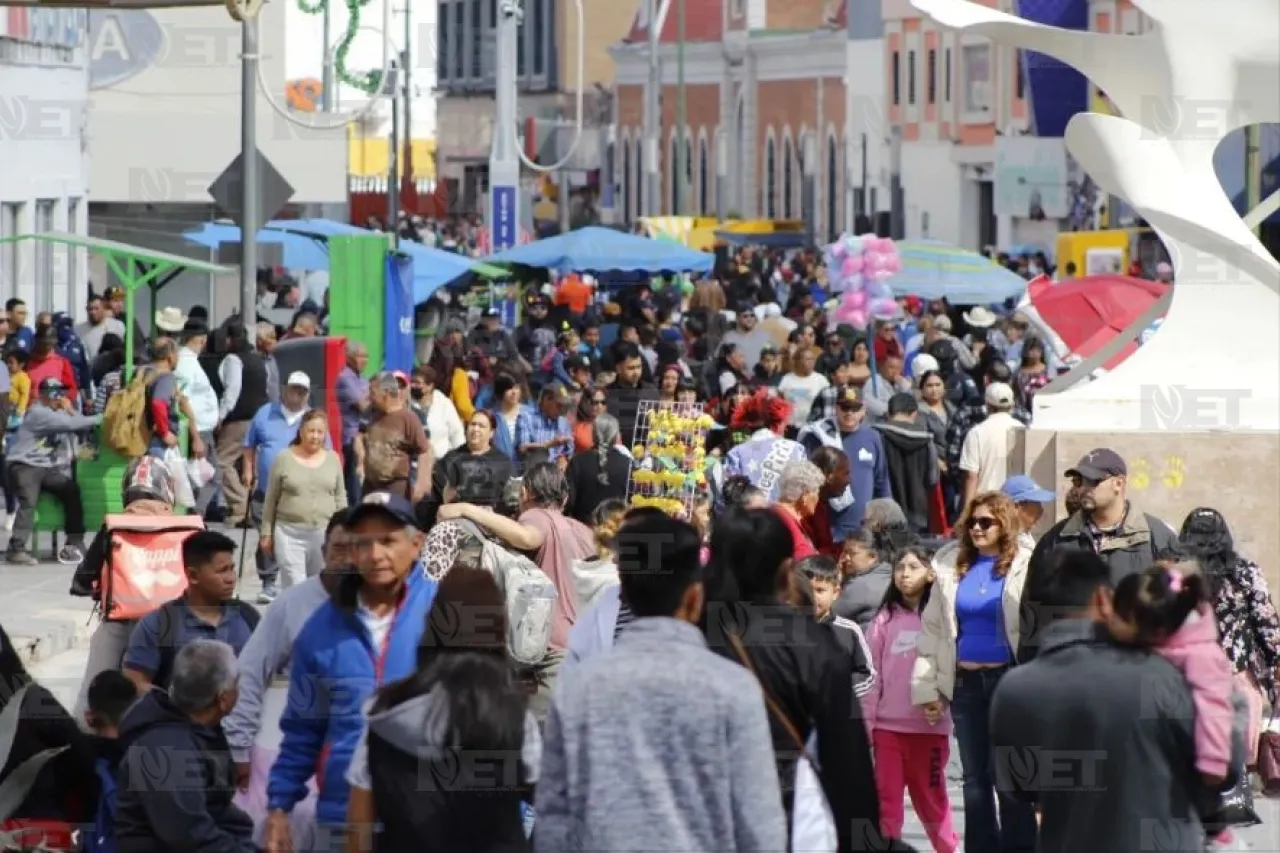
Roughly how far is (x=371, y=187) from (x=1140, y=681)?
9135cm

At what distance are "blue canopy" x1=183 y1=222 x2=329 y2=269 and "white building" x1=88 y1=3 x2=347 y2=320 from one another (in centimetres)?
464

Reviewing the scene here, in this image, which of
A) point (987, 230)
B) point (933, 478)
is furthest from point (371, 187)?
point (933, 478)

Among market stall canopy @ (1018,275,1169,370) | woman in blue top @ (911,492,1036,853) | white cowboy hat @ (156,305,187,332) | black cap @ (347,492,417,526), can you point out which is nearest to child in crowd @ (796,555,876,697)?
woman in blue top @ (911,492,1036,853)

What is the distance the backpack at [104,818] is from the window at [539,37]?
100m

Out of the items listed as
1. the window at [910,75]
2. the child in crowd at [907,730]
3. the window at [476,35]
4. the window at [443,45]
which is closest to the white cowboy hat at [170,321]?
the child in crowd at [907,730]

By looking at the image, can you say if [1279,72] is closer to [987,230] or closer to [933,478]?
[933,478]

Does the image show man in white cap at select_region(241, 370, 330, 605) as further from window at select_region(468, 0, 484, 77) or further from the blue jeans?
window at select_region(468, 0, 484, 77)

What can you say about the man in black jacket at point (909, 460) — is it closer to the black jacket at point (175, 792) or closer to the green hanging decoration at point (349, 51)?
the black jacket at point (175, 792)

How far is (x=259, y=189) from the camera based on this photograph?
68.9 ft

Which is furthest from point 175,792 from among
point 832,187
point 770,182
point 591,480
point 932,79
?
point 770,182

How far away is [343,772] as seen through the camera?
7.15 metres

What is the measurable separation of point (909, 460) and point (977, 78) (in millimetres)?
54623

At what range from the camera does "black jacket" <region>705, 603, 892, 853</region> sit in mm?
6406

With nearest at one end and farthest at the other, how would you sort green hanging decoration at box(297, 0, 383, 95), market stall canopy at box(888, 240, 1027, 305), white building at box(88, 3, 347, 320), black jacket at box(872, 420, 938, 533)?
1. black jacket at box(872, 420, 938, 533)
2. green hanging decoration at box(297, 0, 383, 95)
3. market stall canopy at box(888, 240, 1027, 305)
4. white building at box(88, 3, 347, 320)
